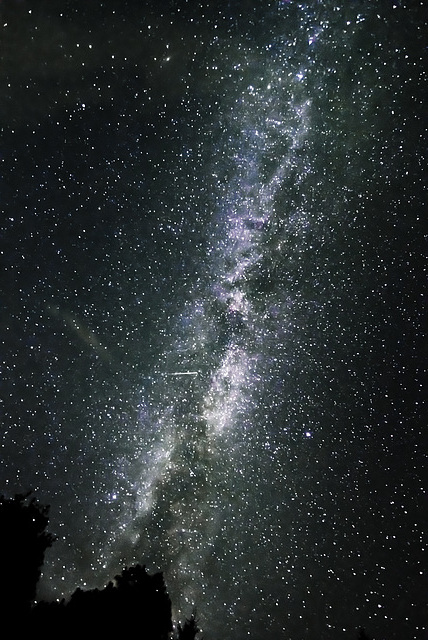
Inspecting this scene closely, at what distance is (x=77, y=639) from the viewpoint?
9.36 m

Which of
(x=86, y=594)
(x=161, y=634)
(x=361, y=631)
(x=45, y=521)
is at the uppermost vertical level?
(x=45, y=521)

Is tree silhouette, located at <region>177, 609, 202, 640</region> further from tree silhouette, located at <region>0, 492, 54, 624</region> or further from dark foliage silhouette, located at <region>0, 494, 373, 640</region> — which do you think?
tree silhouette, located at <region>0, 492, 54, 624</region>

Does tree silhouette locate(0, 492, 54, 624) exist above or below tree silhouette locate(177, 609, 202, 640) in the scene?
above

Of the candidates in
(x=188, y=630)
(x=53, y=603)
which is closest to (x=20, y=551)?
(x=53, y=603)

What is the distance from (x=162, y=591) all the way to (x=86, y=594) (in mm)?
2308

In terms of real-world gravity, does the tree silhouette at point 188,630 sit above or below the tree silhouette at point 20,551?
below

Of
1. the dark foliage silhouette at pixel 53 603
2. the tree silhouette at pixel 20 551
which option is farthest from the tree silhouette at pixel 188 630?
the tree silhouette at pixel 20 551

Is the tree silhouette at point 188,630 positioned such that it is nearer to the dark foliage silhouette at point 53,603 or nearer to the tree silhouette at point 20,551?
the dark foliage silhouette at point 53,603

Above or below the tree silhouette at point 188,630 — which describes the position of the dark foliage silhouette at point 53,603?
above

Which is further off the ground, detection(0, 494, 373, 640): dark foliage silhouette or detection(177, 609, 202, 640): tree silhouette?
detection(0, 494, 373, 640): dark foliage silhouette

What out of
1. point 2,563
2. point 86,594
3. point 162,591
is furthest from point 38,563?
point 162,591

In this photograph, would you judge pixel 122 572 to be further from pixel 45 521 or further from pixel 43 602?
pixel 45 521

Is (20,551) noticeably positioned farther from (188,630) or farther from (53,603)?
(188,630)

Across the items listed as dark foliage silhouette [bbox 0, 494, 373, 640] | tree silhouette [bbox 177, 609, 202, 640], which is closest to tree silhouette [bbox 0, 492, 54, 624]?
dark foliage silhouette [bbox 0, 494, 373, 640]
